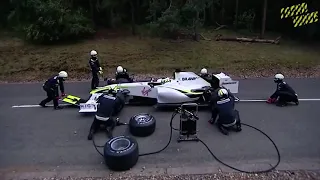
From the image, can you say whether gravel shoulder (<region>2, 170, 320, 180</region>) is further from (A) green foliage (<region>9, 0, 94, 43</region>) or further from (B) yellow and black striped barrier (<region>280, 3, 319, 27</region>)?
(A) green foliage (<region>9, 0, 94, 43</region>)

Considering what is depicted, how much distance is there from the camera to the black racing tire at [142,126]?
9586 millimetres

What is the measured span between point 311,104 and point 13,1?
19449 millimetres

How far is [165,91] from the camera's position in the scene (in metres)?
11.1

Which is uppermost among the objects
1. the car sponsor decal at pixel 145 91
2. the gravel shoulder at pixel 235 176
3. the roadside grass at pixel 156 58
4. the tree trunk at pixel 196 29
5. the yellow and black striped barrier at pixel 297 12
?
the yellow and black striped barrier at pixel 297 12

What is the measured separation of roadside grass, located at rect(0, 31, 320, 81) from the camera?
54.0ft

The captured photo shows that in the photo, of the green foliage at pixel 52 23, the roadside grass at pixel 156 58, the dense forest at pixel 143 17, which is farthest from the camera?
the green foliage at pixel 52 23

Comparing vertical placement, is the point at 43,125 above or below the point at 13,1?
below

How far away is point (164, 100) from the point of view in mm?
11141

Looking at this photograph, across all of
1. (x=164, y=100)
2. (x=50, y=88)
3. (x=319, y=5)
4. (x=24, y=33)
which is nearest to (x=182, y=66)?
(x=164, y=100)

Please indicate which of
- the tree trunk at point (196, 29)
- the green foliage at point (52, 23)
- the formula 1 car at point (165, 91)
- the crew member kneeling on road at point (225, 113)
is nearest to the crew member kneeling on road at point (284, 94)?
the formula 1 car at point (165, 91)

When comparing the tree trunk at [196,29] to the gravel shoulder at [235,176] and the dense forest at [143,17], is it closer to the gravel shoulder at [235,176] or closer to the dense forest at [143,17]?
the dense forest at [143,17]

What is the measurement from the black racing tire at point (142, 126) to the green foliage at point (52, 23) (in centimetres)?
1242

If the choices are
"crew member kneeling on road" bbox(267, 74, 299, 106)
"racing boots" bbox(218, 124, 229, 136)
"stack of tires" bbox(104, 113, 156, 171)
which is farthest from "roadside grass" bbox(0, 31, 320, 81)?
"stack of tires" bbox(104, 113, 156, 171)

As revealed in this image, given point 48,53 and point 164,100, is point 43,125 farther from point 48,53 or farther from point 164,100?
point 48,53
